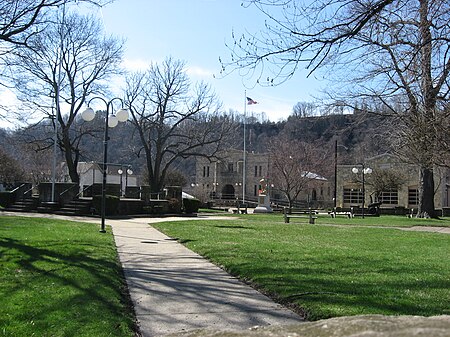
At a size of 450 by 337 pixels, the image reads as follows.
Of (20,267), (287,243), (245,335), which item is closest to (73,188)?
(287,243)

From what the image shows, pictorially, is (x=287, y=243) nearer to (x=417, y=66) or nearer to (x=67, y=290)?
(x=417, y=66)

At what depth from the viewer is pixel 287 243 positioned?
47.3 ft

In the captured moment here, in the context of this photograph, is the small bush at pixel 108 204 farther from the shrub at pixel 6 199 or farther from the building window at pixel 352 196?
the building window at pixel 352 196

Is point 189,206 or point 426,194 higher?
point 426,194

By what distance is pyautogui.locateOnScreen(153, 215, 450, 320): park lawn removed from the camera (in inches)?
246

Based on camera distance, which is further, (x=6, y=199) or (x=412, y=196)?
(x=412, y=196)

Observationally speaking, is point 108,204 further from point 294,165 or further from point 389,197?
point 389,197

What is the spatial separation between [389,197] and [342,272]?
49.6 m

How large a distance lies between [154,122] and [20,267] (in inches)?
1423

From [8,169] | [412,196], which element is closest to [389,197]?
[412,196]

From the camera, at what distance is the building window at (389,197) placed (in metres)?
55.1

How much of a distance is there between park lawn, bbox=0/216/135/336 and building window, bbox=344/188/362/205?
4944cm

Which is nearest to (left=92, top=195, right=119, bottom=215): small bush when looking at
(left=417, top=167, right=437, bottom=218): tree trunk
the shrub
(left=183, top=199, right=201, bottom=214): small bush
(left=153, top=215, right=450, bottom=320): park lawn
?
the shrub

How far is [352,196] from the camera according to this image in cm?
5816
